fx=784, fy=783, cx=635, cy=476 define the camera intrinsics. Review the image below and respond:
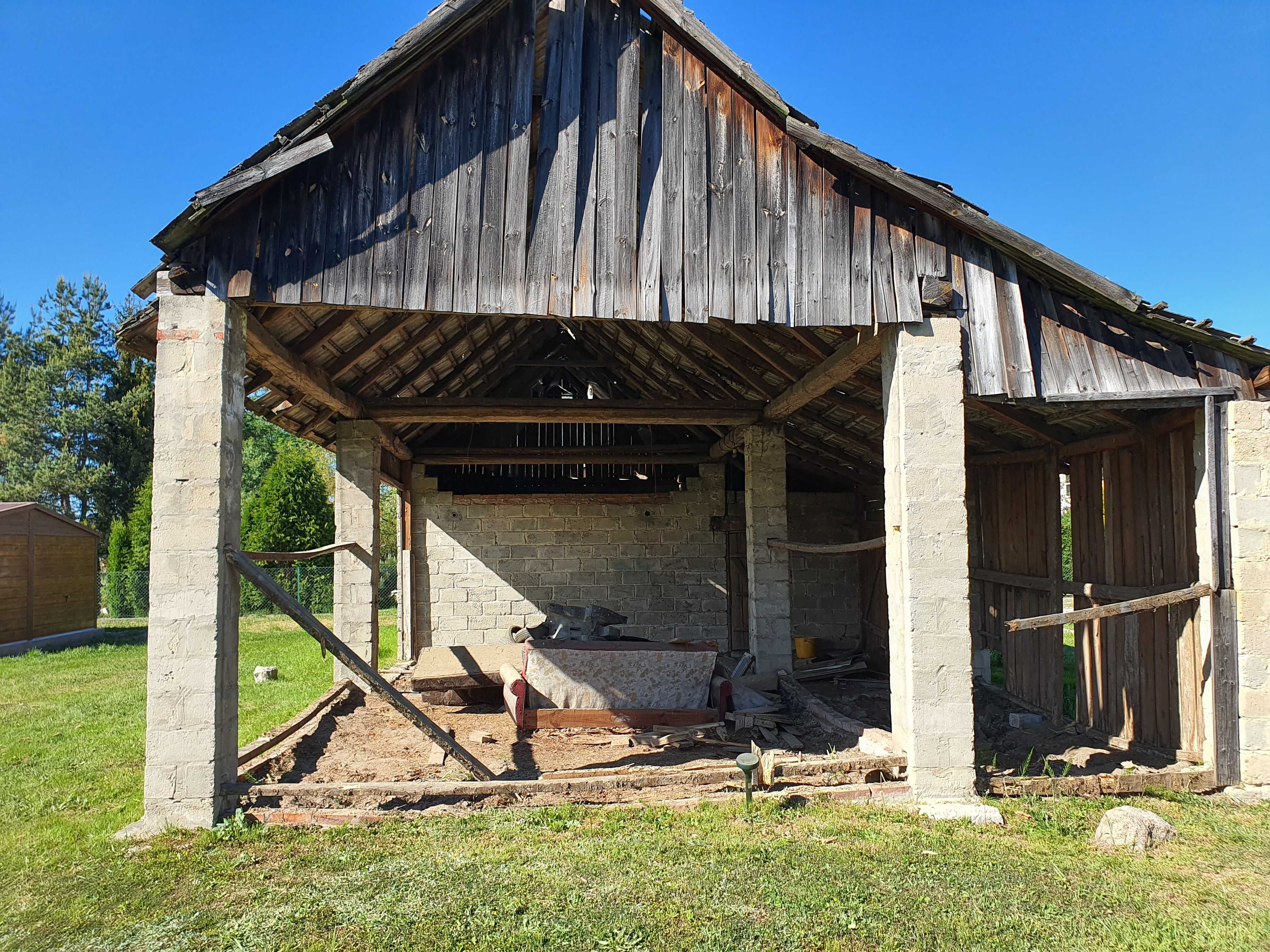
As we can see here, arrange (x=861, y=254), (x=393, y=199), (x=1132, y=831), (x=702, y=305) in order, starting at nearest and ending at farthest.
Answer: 1. (x=1132, y=831)
2. (x=393, y=199)
3. (x=702, y=305)
4. (x=861, y=254)

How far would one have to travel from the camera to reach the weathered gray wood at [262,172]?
5.30 meters

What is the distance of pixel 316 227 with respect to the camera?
5.75 meters

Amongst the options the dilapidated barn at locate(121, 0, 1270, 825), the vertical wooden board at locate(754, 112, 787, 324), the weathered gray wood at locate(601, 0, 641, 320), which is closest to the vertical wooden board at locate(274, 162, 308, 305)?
the dilapidated barn at locate(121, 0, 1270, 825)

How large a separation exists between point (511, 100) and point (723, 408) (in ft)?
17.0

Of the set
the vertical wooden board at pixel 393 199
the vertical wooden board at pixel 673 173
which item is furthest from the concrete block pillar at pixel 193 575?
the vertical wooden board at pixel 673 173

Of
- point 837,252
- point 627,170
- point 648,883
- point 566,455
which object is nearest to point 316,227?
point 627,170

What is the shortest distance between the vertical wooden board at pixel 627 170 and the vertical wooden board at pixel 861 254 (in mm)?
1694

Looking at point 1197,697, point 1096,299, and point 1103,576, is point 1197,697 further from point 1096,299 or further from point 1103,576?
point 1096,299

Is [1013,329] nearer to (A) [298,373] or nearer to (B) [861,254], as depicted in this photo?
(B) [861,254]

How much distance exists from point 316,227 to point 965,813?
→ 6338 millimetres

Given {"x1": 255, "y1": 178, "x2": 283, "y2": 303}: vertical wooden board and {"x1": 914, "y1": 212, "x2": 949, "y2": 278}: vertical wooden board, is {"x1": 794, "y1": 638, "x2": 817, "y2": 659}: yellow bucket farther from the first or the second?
{"x1": 255, "y1": 178, "x2": 283, "y2": 303}: vertical wooden board

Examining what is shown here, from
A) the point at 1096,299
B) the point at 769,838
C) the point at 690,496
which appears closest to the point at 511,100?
the point at 1096,299

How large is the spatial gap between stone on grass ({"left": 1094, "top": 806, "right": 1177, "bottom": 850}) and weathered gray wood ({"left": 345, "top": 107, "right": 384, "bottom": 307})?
6.29 meters

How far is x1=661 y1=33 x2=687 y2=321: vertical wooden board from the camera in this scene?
6031 mm
